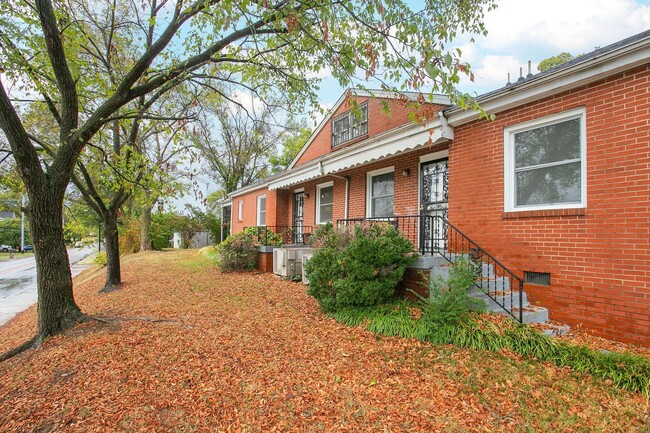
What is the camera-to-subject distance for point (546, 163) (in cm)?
528

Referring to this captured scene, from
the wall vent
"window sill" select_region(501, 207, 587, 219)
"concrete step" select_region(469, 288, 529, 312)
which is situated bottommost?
"concrete step" select_region(469, 288, 529, 312)

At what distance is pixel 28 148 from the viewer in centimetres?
505

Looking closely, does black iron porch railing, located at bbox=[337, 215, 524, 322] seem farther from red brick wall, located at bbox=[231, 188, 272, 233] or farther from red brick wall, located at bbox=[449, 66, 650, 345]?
red brick wall, located at bbox=[231, 188, 272, 233]

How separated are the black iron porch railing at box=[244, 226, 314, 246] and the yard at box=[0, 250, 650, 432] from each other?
668 cm

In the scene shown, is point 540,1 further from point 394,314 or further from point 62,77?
point 62,77

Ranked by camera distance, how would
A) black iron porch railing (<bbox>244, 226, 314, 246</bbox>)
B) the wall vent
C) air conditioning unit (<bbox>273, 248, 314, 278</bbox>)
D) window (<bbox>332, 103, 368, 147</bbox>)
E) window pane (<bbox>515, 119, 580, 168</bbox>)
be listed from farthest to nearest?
1. black iron porch railing (<bbox>244, 226, 314, 246</bbox>)
2. window (<bbox>332, 103, 368, 147</bbox>)
3. air conditioning unit (<bbox>273, 248, 314, 278</bbox>)
4. the wall vent
5. window pane (<bbox>515, 119, 580, 168</bbox>)

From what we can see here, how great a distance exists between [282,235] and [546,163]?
10.3 meters

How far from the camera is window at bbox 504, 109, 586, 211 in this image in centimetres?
496

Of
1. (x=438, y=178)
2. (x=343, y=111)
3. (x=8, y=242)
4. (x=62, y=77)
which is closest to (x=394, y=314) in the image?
(x=438, y=178)

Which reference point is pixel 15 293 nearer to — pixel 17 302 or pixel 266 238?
pixel 17 302

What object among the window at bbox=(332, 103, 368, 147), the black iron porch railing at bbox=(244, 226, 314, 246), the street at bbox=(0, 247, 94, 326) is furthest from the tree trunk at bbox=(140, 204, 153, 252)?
the window at bbox=(332, 103, 368, 147)

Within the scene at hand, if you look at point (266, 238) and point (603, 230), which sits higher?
point (603, 230)

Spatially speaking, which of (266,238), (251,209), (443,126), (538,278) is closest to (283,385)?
(538,278)

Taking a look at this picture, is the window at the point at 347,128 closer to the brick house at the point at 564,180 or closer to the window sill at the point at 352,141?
the window sill at the point at 352,141
